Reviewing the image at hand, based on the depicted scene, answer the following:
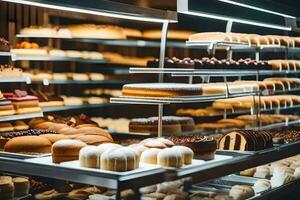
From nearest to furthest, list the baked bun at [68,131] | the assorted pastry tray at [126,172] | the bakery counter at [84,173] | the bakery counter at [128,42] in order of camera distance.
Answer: the bakery counter at [84,173] → the assorted pastry tray at [126,172] → the baked bun at [68,131] → the bakery counter at [128,42]

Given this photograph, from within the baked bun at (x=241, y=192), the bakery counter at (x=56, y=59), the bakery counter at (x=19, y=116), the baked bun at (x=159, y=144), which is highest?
the bakery counter at (x=56, y=59)

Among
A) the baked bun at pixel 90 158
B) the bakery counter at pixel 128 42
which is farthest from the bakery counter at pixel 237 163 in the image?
the bakery counter at pixel 128 42

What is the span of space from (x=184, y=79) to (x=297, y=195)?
238 centimetres

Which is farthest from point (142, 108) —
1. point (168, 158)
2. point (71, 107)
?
point (168, 158)

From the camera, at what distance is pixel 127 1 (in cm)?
498

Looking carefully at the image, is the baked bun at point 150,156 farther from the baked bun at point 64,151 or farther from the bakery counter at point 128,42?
the bakery counter at point 128,42

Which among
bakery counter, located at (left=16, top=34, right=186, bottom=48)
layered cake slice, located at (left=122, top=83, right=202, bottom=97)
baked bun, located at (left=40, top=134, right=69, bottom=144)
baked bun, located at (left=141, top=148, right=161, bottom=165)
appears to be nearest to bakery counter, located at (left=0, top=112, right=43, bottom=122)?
bakery counter, located at (left=16, top=34, right=186, bottom=48)

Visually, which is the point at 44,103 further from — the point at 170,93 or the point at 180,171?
the point at 180,171

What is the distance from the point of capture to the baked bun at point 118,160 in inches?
108

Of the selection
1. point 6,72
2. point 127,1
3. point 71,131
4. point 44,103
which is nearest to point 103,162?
point 71,131

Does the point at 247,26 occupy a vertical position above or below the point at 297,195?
above

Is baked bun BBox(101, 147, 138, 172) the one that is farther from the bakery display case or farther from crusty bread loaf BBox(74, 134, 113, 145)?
crusty bread loaf BBox(74, 134, 113, 145)

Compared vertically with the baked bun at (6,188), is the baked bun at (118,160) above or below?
above

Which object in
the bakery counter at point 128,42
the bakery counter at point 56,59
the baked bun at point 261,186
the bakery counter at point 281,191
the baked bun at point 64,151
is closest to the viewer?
the baked bun at point 64,151
